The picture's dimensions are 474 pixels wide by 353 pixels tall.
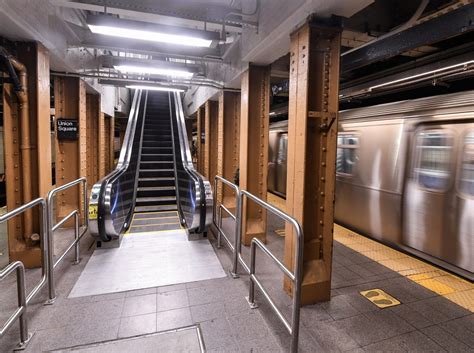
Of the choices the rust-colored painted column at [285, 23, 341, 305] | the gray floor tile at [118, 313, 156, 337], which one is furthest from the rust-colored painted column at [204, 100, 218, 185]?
the gray floor tile at [118, 313, 156, 337]

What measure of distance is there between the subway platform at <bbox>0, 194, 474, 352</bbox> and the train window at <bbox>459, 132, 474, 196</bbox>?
39.7 inches

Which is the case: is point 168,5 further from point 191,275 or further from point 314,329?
point 314,329

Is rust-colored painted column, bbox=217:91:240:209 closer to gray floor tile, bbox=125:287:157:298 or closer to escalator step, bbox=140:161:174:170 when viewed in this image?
escalator step, bbox=140:161:174:170

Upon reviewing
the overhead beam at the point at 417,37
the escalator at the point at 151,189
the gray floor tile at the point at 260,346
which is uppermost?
the overhead beam at the point at 417,37

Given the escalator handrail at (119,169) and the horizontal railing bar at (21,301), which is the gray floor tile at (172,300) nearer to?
the horizontal railing bar at (21,301)

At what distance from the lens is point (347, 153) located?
453 centimetres

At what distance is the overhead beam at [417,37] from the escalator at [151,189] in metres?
2.58

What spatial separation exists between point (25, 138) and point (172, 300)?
2379 mm

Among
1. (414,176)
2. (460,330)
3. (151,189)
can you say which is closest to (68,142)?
(151,189)

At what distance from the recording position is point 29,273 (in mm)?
2926

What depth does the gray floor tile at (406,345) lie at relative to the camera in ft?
6.29

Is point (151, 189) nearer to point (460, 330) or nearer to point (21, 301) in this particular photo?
point (21, 301)

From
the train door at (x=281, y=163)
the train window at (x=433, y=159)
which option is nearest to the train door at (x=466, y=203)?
the train window at (x=433, y=159)

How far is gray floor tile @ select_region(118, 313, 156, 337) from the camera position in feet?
6.65
